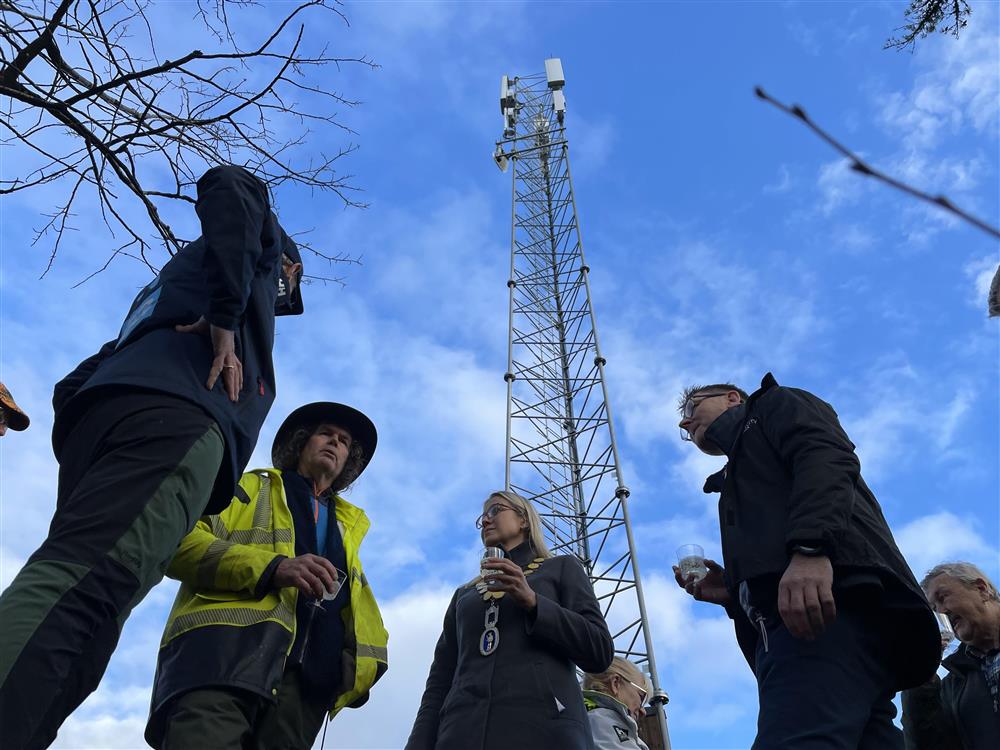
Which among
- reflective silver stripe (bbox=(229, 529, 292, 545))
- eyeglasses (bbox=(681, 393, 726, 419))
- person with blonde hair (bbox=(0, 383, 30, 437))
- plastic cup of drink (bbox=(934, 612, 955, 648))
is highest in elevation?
person with blonde hair (bbox=(0, 383, 30, 437))

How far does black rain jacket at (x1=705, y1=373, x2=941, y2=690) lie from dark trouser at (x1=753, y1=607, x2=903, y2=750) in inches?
2.8

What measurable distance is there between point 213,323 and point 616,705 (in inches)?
101

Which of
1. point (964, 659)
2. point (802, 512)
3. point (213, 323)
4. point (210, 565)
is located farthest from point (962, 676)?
point (213, 323)

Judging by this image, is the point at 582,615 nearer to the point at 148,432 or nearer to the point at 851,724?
the point at 851,724

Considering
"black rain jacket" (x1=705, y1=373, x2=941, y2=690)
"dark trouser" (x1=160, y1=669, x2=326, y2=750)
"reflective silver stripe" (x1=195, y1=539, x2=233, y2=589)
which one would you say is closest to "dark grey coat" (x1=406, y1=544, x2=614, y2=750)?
"dark trouser" (x1=160, y1=669, x2=326, y2=750)

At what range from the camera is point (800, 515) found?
7.16 feet

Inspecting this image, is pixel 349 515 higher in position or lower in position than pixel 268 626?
higher

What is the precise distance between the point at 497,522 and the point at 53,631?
2030mm

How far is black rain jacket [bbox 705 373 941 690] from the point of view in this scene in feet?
7.03

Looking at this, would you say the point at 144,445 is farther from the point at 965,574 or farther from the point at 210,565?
the point at 965,574

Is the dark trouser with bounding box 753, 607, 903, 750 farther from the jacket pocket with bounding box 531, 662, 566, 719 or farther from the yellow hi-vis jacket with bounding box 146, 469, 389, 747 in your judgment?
the yellow hi-vis jacket with bounding box 146, 469, 389, 747

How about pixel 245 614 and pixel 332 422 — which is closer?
pixel 245 614

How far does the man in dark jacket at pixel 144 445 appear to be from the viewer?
1631mm

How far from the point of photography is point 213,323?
213 centimetres
